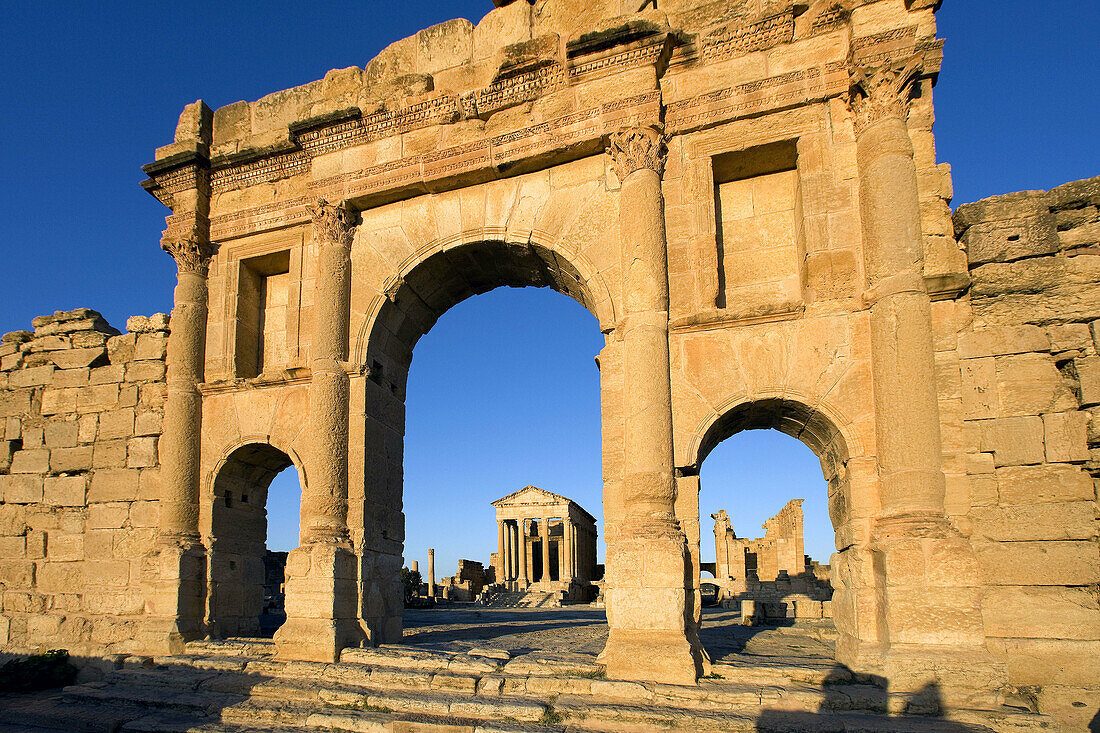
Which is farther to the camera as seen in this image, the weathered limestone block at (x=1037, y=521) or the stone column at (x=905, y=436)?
the weathered limestone block at (x=1037, y=521)

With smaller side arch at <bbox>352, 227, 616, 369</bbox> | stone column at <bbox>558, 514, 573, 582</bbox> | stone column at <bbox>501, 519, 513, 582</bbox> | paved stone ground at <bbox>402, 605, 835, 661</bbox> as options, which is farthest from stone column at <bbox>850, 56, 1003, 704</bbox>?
stone column at <bbox>501, 519, 513, 582</bbox>

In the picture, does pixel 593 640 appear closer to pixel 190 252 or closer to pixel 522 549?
pixel 190 252

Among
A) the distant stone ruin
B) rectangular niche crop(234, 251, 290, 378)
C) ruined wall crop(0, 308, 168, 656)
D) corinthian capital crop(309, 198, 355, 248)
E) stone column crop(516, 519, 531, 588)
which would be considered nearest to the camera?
corinthian capital crop(309, 198, 355, 248)

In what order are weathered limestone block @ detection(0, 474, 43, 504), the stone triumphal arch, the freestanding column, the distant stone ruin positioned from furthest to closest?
the distant stone ruin
the freestanding column
weathered limestone block @ detection(0, 474, 43, 504)
the stone triumphal arch

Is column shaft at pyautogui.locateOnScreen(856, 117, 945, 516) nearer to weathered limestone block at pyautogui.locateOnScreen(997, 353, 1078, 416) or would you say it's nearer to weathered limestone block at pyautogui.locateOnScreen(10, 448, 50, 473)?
weathered limestone block at pyautogui.locateOnScreen(997, 353, 1078, 416)

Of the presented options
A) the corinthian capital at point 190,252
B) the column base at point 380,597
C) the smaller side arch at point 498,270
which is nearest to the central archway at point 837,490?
the smaller side arch at point 498,270

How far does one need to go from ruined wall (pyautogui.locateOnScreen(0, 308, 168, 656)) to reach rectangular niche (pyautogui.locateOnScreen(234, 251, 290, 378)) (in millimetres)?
1378

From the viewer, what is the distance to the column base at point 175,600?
9594 mm

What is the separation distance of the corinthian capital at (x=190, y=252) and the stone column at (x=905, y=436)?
9.45m

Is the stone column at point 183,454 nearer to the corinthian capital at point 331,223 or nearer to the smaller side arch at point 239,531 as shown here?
the smaller side arch at point 239,531

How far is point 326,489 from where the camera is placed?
927 cm

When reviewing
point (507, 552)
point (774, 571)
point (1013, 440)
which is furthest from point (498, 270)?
point (507, 552)

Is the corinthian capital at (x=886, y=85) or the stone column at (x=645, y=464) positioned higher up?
the corinthian capital at (x=886, y=85)

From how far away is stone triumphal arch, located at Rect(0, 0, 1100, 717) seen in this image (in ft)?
23.5
